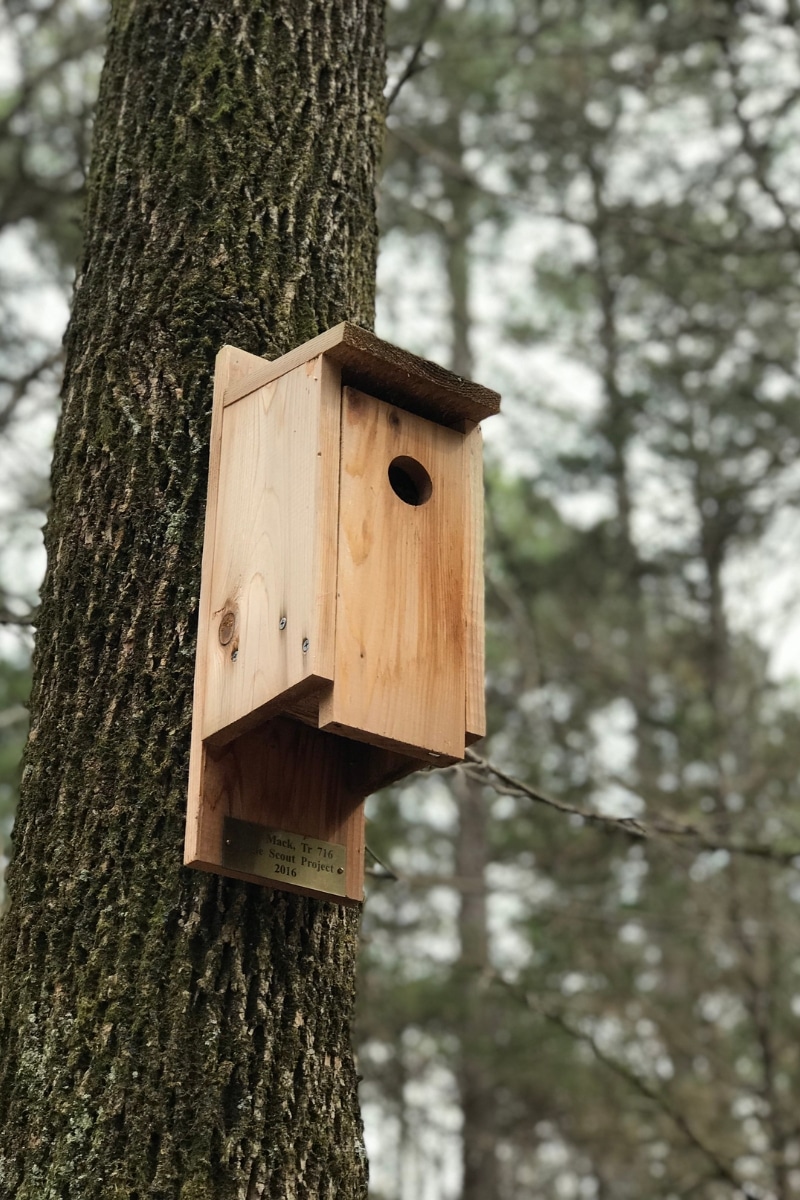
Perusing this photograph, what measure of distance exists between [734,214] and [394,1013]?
19.9 feet

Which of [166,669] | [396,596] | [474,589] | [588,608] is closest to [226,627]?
[166,669]

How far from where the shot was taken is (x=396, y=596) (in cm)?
197

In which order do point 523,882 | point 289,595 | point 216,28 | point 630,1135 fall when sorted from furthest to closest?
point 523,882
point 630,1135
point 216,28
point 289,595

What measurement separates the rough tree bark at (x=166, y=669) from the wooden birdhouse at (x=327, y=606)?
0.07 meters

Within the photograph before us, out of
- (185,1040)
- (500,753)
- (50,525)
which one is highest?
(500,753)

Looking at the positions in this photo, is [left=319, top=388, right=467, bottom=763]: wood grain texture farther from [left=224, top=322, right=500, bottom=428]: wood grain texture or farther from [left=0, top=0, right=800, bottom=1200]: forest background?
[left=0, top=0, right=800, bottom=1200]: forest background

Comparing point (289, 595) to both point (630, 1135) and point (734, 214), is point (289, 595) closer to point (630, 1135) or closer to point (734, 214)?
point (630, 1135)

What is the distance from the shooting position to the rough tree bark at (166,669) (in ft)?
5.76

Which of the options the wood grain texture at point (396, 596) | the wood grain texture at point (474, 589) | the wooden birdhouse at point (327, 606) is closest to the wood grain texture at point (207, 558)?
the wooden birdhouse at point (327, 606)

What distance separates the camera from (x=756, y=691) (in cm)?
955

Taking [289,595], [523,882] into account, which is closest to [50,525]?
[289,595]

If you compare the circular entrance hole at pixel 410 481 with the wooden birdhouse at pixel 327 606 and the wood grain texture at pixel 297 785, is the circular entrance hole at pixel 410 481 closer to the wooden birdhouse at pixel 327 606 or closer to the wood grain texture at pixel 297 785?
the wooden birdhouse at pixel 327 606

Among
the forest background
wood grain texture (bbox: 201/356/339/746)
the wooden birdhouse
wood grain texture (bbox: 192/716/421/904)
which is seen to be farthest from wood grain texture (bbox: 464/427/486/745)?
the forest background

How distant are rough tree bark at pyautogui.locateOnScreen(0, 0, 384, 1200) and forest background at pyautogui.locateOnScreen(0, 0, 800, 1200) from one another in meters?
4.76
